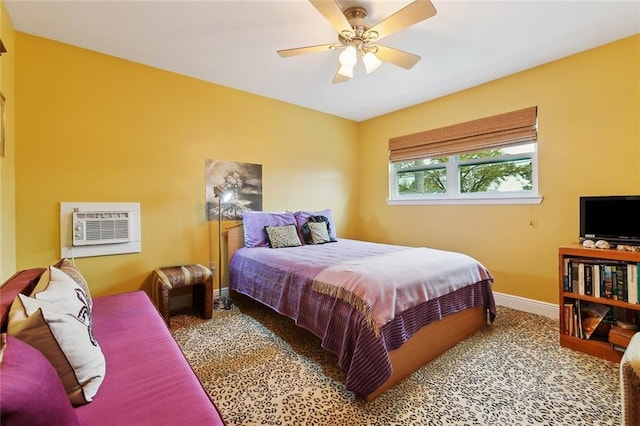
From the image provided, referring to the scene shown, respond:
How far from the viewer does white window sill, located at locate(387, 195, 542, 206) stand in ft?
9.41

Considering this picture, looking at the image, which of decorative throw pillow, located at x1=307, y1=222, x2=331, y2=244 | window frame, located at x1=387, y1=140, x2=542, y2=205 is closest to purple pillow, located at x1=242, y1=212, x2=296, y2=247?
decorative throw pillow, located at x1=307, y1=222, x2=331, y2=244

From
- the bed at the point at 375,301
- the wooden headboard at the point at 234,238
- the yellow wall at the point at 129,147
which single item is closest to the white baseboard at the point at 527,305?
the bed at the point at 375,301

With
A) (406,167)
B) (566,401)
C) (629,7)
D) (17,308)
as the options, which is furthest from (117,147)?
(629,7)

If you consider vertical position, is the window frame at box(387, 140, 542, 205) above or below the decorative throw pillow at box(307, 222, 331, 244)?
above

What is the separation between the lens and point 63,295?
3.96 ft

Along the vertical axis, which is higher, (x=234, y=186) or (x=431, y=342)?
(x=234, y=186)

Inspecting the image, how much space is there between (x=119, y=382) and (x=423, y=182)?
146 inches

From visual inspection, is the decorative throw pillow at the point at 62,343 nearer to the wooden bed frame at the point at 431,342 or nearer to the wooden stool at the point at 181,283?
the wooden bed frame at the point at 431,342

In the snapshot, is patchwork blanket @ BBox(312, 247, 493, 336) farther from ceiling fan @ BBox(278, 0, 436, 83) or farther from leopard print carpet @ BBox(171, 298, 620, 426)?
ceiling fan @ BBox(278, 0, 436, 83)

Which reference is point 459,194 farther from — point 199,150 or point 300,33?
point 199,150

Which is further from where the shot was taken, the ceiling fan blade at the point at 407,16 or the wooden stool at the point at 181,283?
the wooden stool at the point at 181,283

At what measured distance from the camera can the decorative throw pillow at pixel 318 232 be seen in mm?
3387

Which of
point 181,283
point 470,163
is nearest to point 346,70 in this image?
point 470,163

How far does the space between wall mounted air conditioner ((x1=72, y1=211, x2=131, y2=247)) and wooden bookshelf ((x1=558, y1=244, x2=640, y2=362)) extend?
12.3ft
